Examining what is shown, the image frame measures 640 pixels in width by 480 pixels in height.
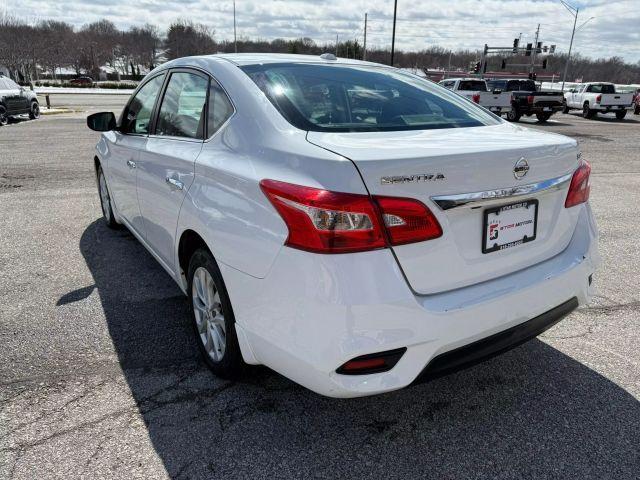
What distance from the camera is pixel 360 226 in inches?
73.3

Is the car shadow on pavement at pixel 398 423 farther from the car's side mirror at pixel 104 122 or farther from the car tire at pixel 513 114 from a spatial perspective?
the car tire at pixel 513 114

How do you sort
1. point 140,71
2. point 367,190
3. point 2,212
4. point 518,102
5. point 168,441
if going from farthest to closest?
1. point 140,71
2. point 518,102
3. point 2,212
4. point 168,441
5. point 367,190

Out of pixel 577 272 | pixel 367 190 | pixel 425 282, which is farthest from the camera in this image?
pixel 577 272

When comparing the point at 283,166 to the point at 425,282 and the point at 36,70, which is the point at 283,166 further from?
the point at 36,70

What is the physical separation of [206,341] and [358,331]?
128cm

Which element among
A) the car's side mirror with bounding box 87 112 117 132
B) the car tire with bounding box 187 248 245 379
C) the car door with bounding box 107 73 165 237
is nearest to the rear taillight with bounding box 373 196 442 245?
the car tire with bounding box 187 248 245 379

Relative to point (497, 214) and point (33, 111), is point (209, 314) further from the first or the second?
point (33, 111)

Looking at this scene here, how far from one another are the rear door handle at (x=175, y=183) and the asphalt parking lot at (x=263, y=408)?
3.34ft

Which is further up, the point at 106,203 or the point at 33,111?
the point at 106,203

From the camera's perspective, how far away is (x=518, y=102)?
73.8 ft

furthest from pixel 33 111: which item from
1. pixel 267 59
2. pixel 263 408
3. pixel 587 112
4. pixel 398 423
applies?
pixel 587 112

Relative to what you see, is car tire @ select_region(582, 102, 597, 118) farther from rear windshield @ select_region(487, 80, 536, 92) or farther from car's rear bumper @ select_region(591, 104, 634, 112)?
rear windshield @ select_region(487, 80, 536, 92)

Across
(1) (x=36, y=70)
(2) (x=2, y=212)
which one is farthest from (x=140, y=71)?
(2) (x=2, y=212)

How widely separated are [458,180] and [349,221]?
48cm
